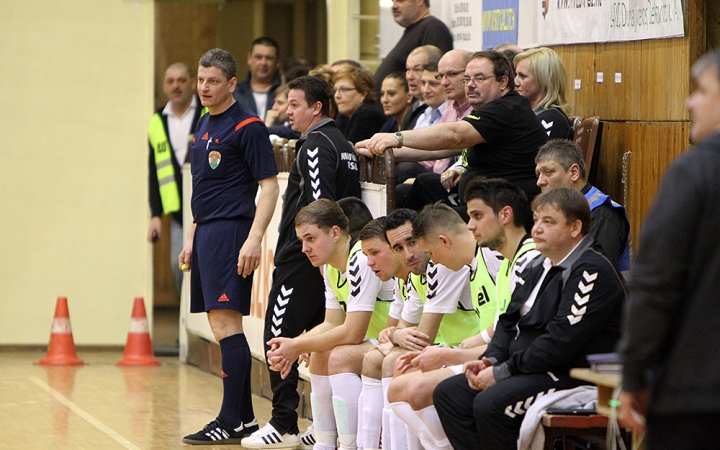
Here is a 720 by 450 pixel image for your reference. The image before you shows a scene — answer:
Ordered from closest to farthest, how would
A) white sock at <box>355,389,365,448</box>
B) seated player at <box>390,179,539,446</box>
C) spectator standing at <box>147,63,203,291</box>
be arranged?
seated player at <box>390,179,539,446</box> < white sock at <box>355,389,365,448</box> < spectator standing at <box>147,63,203,291</box>

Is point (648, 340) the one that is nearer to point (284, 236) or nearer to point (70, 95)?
point (284, 236)

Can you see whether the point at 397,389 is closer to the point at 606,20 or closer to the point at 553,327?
the point at 553,327

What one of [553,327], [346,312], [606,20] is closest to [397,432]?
[346,312]

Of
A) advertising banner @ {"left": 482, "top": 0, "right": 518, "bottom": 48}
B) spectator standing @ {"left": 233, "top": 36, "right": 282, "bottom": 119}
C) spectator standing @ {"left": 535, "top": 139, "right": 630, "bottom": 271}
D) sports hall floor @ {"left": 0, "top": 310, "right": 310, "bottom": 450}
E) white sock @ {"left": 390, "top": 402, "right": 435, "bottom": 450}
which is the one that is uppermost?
advertising banner @ {"left": 482, "top": 0, "right": 518, "bottom": 48}

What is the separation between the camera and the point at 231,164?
22.1 feet

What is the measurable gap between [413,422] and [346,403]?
33.7 inches

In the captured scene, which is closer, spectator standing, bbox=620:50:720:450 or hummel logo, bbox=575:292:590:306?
spectator standing, bbox=620:50:720:450

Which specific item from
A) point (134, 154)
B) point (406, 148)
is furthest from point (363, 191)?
point (134, 154)

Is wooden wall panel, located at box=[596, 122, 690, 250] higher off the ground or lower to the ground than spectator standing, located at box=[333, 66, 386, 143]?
lower

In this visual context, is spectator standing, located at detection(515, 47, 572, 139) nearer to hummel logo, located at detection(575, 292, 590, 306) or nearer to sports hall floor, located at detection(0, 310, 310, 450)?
hummel logo, located at detection(575, 292, 590, 306)

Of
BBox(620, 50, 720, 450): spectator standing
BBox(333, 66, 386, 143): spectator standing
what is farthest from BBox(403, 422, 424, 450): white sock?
BBox(333, 66, 386, 143): spectator standing

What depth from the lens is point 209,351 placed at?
379 inches

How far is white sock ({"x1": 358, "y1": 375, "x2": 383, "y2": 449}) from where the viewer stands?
18.6ft

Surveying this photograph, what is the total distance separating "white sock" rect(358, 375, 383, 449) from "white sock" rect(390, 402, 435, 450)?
469mm
